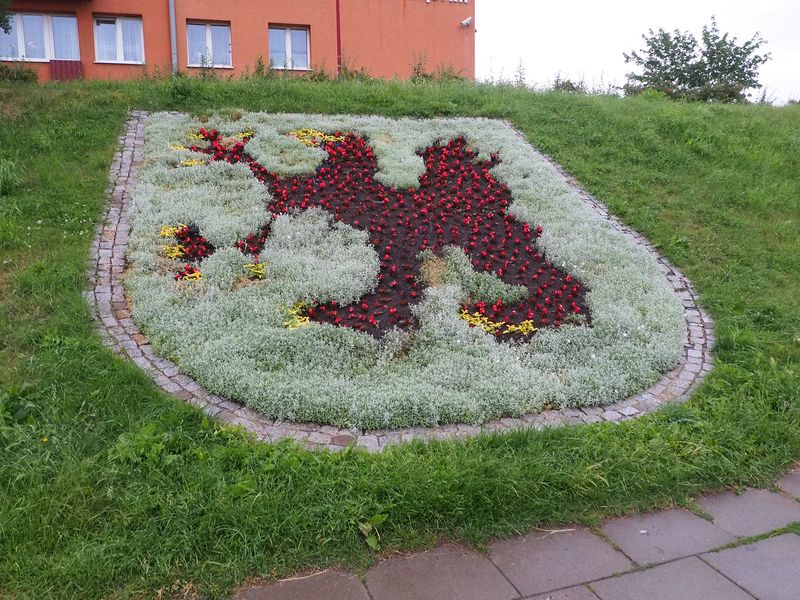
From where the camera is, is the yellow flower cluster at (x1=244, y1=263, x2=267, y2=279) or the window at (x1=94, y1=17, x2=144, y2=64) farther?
the window at (x1=94, y1=17, x2=144, y2=64)

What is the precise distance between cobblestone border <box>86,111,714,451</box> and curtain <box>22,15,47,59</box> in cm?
1459

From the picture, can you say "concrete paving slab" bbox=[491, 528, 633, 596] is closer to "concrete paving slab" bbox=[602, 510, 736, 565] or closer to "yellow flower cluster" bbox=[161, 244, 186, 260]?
"concrete paving slab" bbox=[602, 510, 736, 565]

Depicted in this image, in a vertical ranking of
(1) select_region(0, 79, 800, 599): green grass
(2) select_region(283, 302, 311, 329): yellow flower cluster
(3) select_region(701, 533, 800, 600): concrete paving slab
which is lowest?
(3) select_region(701, 533, 800, 600): concrete paving slab

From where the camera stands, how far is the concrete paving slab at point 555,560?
9.56 feet

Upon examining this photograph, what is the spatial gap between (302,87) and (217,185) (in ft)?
14.2

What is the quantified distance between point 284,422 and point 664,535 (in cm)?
232

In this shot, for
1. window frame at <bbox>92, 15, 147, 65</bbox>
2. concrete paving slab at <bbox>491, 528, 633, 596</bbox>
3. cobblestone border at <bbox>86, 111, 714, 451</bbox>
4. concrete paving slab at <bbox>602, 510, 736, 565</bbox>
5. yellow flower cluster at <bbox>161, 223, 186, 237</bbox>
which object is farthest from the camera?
window frame at <bbox>92, 15, 147, 65</bbox>

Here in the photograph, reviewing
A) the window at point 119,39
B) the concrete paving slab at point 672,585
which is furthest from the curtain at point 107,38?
the concrete paving slab at point 672,585

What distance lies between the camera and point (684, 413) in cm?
433

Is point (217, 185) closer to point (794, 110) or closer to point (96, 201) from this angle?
point (96, 201)

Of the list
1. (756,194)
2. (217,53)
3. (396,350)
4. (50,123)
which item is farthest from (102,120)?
(217,53)

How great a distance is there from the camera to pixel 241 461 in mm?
3518

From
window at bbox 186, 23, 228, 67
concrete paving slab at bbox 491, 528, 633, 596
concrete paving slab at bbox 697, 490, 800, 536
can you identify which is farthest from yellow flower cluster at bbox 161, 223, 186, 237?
window at bbox 186, 23, 228, 67

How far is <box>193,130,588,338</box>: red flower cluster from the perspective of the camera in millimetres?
5637
